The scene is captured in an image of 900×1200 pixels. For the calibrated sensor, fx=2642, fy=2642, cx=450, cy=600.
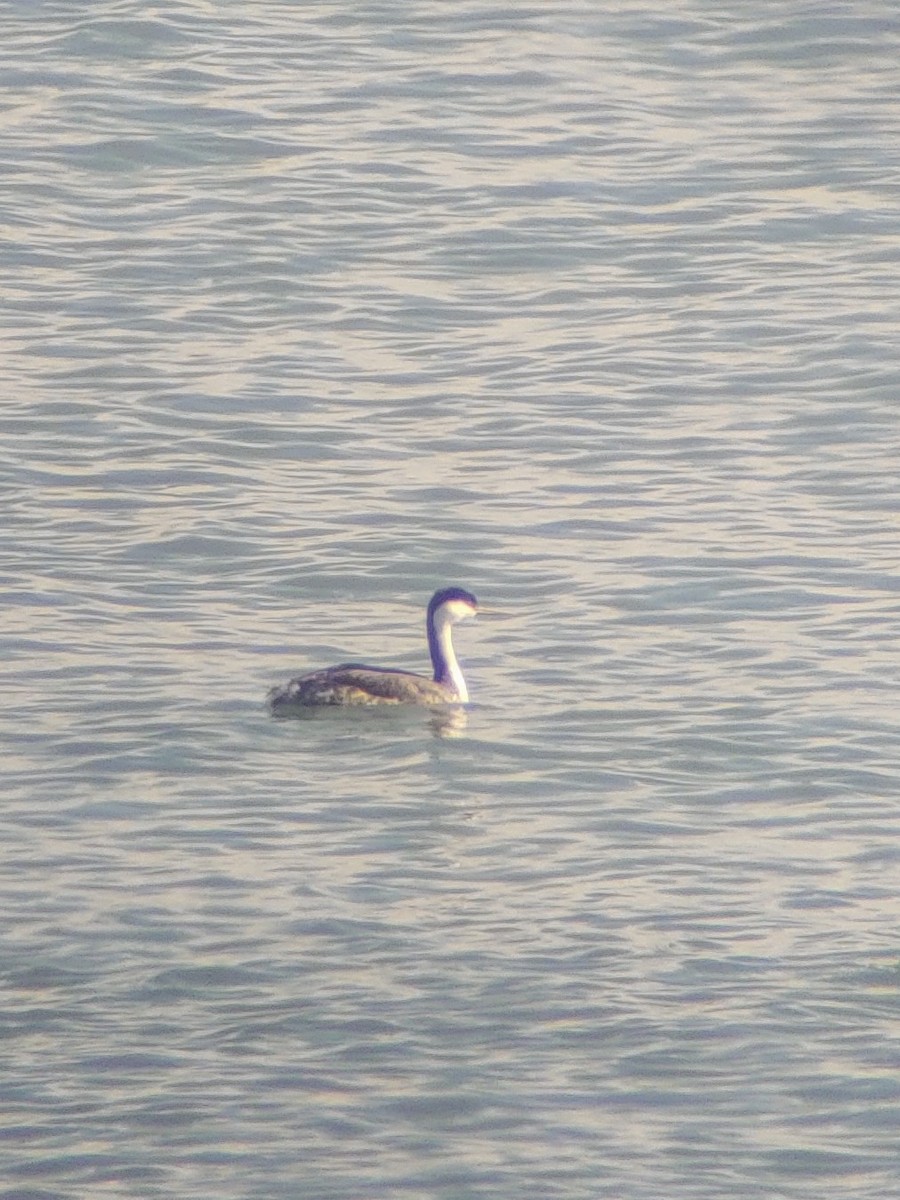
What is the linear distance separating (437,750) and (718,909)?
266cm

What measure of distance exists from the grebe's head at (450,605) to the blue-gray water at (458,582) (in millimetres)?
449

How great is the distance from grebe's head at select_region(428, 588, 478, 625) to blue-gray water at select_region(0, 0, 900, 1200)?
45 cm

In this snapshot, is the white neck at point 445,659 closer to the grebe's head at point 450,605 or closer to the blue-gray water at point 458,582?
the grebe's head at point 450,605

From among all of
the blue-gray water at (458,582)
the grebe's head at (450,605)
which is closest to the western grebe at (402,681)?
the grebe's head at (450,605)

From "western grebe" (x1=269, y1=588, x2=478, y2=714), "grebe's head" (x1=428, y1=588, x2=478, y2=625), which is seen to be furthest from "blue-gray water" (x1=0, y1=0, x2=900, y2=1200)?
"grebe's head" (x1=428, y1=588, x2=478, y2=625)

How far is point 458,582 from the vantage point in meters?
14.4

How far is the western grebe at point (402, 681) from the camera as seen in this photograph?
12250 millimetres

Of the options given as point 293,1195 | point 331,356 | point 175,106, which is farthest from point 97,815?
point 175,106

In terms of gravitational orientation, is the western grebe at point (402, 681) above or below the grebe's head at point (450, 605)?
below

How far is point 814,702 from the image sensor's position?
12484 mm

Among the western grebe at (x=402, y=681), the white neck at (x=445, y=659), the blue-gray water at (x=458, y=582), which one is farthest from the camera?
the white neck at (x=445, y=659)

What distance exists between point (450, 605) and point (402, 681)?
47 cm

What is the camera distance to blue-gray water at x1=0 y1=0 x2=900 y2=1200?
27.5ft

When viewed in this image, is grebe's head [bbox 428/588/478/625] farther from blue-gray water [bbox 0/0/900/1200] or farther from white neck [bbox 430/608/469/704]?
blue-gray water [bbox 0/0/900/1200]
